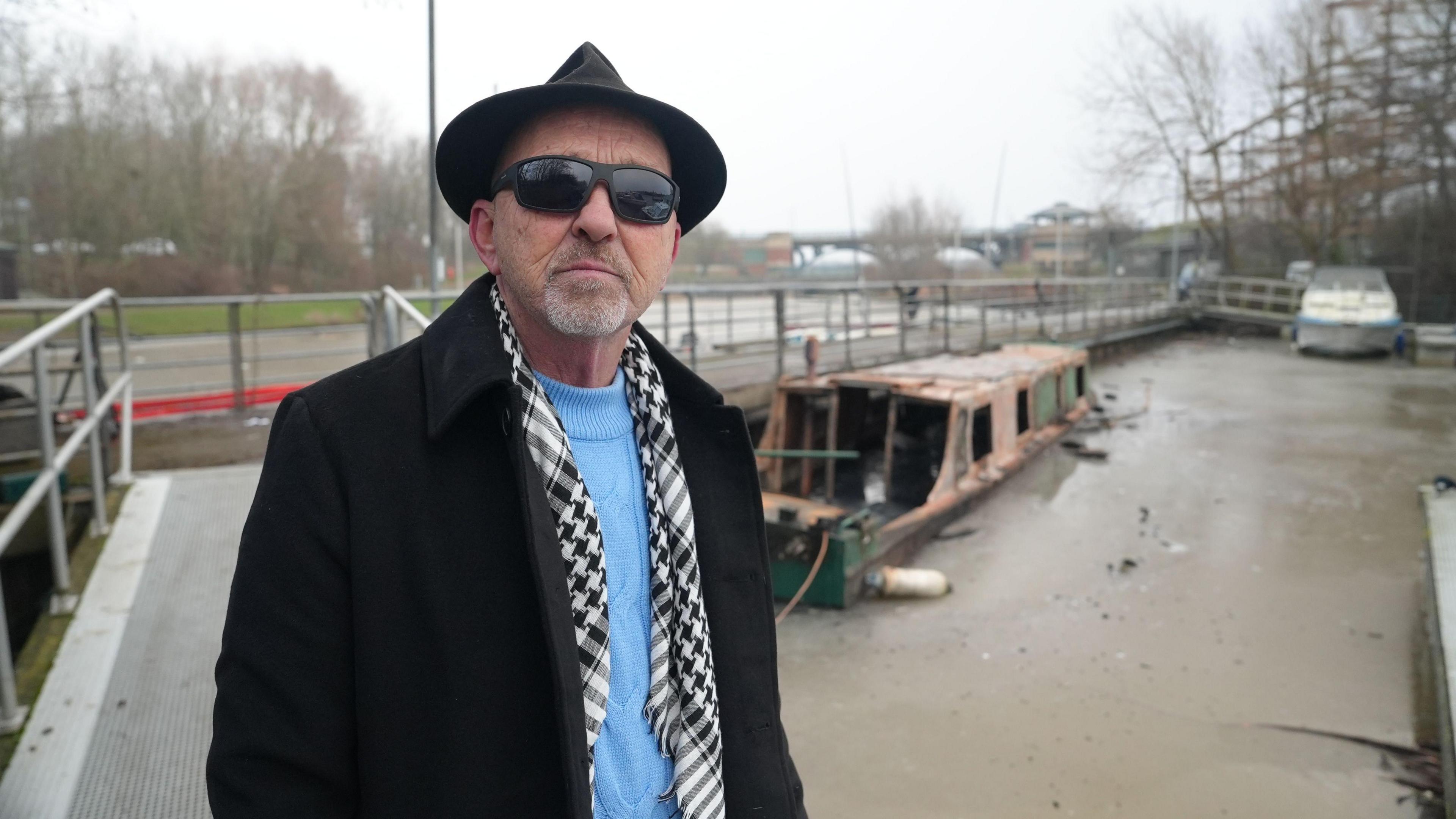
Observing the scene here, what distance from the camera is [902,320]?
44.1 ft

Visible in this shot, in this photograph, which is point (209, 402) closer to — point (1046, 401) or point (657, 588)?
point (657, 588)

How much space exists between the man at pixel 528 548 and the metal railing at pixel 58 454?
1.81m

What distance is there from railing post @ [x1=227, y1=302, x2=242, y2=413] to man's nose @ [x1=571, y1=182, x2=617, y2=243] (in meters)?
7.92

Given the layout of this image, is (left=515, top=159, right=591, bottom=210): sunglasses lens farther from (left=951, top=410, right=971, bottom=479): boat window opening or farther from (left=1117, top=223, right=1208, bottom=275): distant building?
(left=1117, top=223, right=1208, bottom=275): distant building

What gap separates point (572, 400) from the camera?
5.14ft

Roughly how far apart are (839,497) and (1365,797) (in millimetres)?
5522

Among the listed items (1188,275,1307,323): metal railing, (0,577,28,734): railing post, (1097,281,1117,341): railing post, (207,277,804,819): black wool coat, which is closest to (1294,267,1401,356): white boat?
(1188,275,1307,323): metal railing

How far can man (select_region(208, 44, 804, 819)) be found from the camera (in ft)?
4.03

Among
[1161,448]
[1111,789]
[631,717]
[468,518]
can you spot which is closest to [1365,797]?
[1111,789]

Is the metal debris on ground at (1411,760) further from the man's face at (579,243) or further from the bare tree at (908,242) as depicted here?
the bare tree at (908,242)

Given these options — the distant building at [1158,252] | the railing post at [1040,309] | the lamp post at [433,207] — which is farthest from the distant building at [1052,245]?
A: the lamp post at [433,207]

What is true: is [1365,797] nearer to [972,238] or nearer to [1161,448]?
[1161,448]

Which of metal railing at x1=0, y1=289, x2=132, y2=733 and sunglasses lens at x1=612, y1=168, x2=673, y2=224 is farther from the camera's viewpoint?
metal railing at x1=0, y1=289, x2=132, y2=733

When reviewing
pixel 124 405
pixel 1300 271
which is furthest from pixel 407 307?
pixel 1300 271
